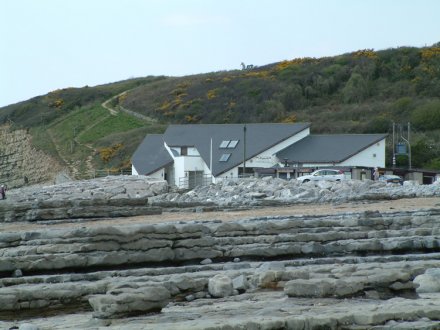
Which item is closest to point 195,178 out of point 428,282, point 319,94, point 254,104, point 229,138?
point 229,138

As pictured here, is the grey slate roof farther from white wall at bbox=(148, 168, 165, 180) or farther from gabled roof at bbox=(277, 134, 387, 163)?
gabled roof at bbox=(277, 134, 387, 163)

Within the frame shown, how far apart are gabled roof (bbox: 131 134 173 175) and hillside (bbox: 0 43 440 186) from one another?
16.9 feet

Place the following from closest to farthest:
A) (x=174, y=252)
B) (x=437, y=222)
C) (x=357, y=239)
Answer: (x=174, y=252) → (x=357, y=239) → (x=437, y=222)

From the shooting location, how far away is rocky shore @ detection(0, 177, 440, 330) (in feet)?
29.6

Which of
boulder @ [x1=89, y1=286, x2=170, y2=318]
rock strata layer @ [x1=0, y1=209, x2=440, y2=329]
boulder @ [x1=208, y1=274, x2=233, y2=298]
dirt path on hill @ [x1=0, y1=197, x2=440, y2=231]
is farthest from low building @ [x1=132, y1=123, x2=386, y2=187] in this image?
boulder @ [x1=89, y1=286, x2=170, y2=318]

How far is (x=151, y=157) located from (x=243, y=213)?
2624 centimetres

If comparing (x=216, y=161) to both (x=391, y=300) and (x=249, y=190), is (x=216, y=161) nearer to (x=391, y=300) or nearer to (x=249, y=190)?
(x=249, y=190)

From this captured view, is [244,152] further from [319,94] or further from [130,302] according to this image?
[130,302]

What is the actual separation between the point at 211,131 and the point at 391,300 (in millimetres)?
40125

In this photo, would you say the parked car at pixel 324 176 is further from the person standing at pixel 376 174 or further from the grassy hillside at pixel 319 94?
the grassy hillside at pixel 319 94

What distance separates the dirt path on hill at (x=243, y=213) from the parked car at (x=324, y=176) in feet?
31.2

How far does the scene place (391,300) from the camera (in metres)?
9.95

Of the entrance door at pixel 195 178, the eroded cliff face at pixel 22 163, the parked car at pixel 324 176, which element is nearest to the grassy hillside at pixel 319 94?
the eroded cliff face at pixel 22 163

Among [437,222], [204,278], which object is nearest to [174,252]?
[204,278]
